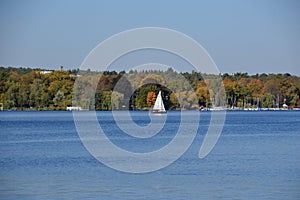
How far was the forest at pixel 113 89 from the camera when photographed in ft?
382

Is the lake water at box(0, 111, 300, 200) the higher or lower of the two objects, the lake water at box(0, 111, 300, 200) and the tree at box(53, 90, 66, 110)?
the lower

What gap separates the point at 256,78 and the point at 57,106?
4389 cm

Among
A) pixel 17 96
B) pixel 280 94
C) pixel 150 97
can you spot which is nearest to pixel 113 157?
pixel 150 97

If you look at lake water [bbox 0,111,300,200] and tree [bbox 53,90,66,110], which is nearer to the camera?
lake water [bbox 0,111,300,200]

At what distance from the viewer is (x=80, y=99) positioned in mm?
121500

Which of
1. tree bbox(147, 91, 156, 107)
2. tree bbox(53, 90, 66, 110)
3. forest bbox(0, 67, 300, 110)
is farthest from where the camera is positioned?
tree bbox(53, 90, 66, 110)

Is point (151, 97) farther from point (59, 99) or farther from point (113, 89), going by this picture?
point (59, 99)

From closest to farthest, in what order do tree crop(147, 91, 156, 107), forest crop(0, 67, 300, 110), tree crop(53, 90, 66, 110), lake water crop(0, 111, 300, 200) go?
1. lake water crop(0, 111, 300, 200)
2. tree crop(147, 91, 156, 107)
3. forest crop(0, 67, 300, 110)
4. tree crop(53, 90, 66, 110)

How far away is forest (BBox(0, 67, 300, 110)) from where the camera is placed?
117 metres

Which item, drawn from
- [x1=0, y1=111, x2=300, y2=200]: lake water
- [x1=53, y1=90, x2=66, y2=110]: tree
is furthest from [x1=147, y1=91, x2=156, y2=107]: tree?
[x1=0, y1=111, x2=300, y2=200]: lake water

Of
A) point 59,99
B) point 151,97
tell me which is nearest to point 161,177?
point 151,97

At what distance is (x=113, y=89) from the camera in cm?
11869

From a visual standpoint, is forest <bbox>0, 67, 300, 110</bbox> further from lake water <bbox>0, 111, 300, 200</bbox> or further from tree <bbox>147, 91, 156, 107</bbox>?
lake water <bbox>0, 111, 300, 200</bbox>

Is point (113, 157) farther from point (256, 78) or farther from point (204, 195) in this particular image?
point (256, 78)
